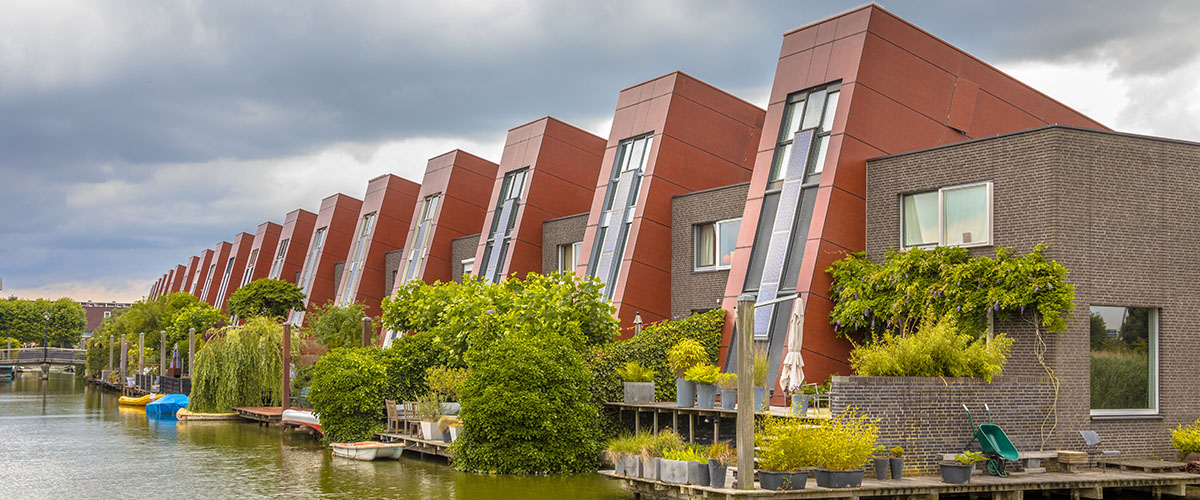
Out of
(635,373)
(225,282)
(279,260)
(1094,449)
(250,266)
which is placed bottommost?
(1094,449)

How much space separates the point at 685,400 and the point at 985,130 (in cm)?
1141

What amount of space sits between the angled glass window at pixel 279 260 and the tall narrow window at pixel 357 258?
1588 cm

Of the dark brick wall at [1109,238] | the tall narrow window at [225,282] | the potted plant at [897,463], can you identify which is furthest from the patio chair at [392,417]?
the tall narrow window at [225,282]

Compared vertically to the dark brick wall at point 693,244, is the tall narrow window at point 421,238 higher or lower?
higher

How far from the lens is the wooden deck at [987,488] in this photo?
50.2ft

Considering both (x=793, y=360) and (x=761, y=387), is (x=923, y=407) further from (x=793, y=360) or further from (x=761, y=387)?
(x=793, y=360)

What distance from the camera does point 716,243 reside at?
28797 mm

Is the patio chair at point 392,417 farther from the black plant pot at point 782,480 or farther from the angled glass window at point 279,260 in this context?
the angled glass window at point 279,260

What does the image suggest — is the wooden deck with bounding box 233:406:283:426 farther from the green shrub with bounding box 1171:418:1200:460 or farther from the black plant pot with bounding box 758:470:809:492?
the green shrub with bounding box 1171:418:1200:460

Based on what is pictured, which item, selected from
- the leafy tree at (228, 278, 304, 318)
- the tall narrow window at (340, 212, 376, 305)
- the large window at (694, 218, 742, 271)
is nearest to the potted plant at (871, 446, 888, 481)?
the large window at (694, 218, 742, 271)

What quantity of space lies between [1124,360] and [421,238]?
3264 cm

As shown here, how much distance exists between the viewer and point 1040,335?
19266 millimetres

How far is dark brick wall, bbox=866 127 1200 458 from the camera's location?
19297 mm

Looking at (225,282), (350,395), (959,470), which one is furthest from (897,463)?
(225,282)
